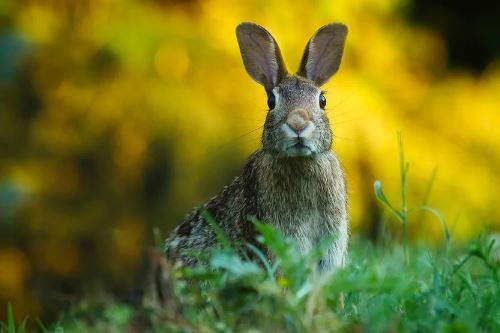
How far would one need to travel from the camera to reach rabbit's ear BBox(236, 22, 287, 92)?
412 cm

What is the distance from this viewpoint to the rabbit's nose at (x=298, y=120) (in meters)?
3.69

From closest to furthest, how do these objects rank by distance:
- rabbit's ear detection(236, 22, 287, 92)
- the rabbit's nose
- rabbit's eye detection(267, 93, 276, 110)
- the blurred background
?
the rabbit's nose < rabbit's eye detection(267, 93, 276, 110) < rabbit's ear detection(236, 22, 287, 92) < the blurred background

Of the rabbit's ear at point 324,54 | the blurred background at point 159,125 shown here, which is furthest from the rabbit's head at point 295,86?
the blurred background at point 159,125

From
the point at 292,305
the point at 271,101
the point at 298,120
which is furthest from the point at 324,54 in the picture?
the point at 292,305

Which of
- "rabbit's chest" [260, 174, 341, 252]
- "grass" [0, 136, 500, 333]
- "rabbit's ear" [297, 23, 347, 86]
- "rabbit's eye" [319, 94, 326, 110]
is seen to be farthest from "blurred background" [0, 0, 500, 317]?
"grass" [0, 136, 500, 333]

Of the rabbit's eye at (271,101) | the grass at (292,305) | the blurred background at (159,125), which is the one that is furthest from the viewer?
the blurred background at (159,125)

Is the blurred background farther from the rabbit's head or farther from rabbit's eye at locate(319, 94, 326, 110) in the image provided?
rabbit's eye at locate(319, 94, 326, 110)

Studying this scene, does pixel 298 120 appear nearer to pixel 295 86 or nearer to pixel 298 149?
pixel 298 149

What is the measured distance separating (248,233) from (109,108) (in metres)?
4.73

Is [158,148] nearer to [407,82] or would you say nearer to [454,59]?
[407,82]

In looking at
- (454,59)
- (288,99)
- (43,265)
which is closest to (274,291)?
(288,99)

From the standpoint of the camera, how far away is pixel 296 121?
371 cm

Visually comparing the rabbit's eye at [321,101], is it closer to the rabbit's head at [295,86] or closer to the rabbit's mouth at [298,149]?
the rabbit's head at [295,86]

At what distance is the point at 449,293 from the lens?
2814 mm
